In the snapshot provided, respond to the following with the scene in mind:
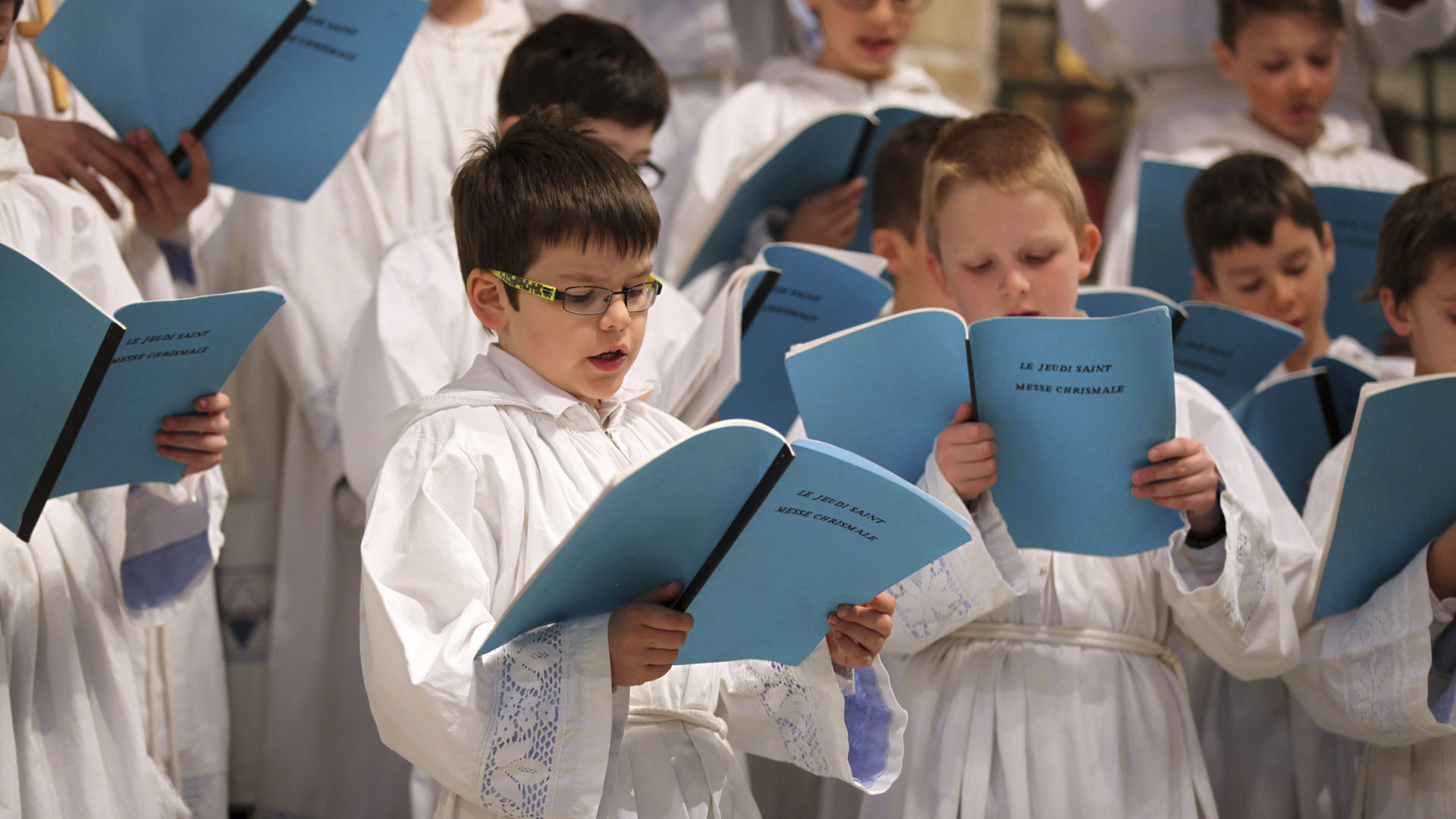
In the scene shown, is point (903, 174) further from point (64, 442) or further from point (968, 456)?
point (64, 442)

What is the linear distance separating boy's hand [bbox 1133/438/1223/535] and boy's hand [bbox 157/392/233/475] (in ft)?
4.71

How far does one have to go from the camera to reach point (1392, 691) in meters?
2.48

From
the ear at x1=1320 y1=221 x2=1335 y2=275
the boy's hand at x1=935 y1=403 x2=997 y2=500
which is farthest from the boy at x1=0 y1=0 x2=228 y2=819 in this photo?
the ear at x1=1320 y1=221 x2=1335 y2=275

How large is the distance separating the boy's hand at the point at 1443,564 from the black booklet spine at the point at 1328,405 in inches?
25.4

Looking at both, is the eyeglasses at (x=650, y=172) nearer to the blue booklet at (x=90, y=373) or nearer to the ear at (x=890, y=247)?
the ear at (x=890, y=247)

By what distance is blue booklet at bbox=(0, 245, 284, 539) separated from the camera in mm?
2068

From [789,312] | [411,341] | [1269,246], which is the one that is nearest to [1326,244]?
[1269,246]

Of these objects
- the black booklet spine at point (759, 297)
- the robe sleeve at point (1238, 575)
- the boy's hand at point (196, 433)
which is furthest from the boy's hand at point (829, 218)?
the boy's hand at point (196, 433)

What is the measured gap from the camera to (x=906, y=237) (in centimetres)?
331

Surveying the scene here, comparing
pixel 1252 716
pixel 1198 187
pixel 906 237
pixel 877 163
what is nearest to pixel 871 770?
pixel 1252 716

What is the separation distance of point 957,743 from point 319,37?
1799 mm

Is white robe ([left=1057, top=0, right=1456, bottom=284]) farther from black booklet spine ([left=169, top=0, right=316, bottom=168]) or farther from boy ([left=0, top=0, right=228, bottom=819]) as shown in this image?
boy ([left=0, top=0, right=228, bottom=819])

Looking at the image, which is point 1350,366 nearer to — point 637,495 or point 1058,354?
point 1058,354

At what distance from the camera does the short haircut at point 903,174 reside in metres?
3.31
